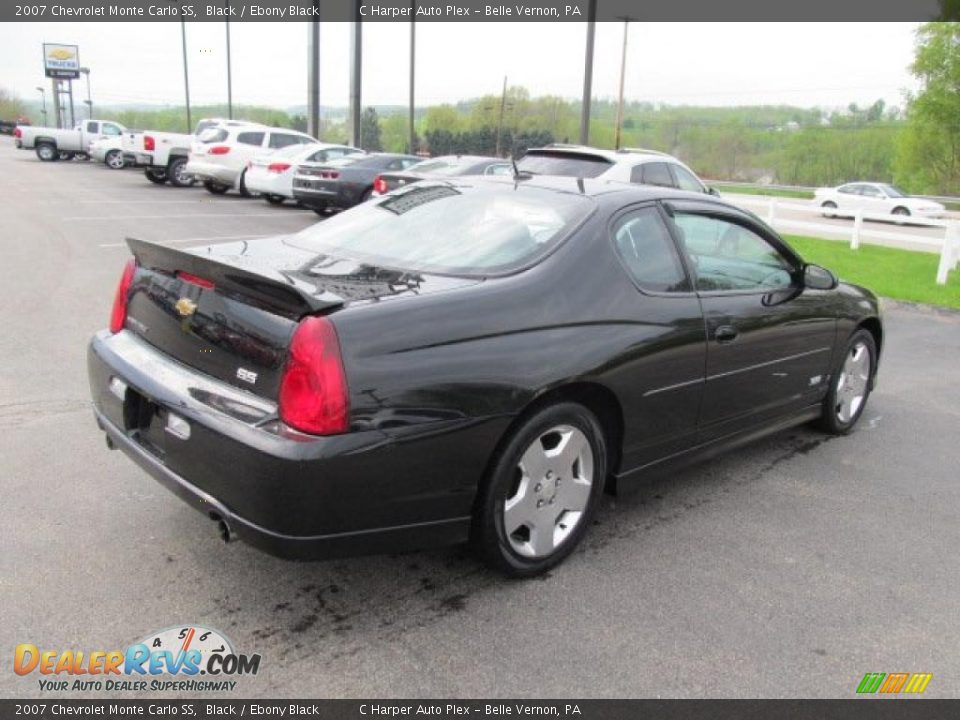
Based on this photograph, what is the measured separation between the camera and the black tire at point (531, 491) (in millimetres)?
3070

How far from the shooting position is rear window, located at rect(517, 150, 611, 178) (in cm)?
1032

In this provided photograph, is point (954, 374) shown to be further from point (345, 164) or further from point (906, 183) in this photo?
point (906, 183)

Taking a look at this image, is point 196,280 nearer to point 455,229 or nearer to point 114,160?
point 455,229

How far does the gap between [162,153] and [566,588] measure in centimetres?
2262

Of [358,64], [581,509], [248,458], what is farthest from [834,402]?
[358,64]

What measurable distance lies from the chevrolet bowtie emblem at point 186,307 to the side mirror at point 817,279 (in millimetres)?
3352

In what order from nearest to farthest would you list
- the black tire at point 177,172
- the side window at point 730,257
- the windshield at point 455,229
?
the windshield at point 455,229 → the side window at point 730,257 → the black tire at point 177,172

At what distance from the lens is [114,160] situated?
30.7m

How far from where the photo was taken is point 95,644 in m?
2.72

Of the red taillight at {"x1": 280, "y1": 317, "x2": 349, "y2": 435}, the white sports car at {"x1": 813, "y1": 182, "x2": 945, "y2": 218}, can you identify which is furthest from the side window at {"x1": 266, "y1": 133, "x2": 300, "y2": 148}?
the white sports car at {"x1": 813, "y1": 182, "x2": 945, "y2": 218}

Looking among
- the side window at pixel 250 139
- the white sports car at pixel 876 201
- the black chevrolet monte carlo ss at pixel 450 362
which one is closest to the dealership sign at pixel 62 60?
the side window at pixel 250 139

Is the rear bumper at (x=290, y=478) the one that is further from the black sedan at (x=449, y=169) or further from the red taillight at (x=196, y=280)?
the black sedan at (x=449, y=169)

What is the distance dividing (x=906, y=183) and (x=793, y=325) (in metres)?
70.4
